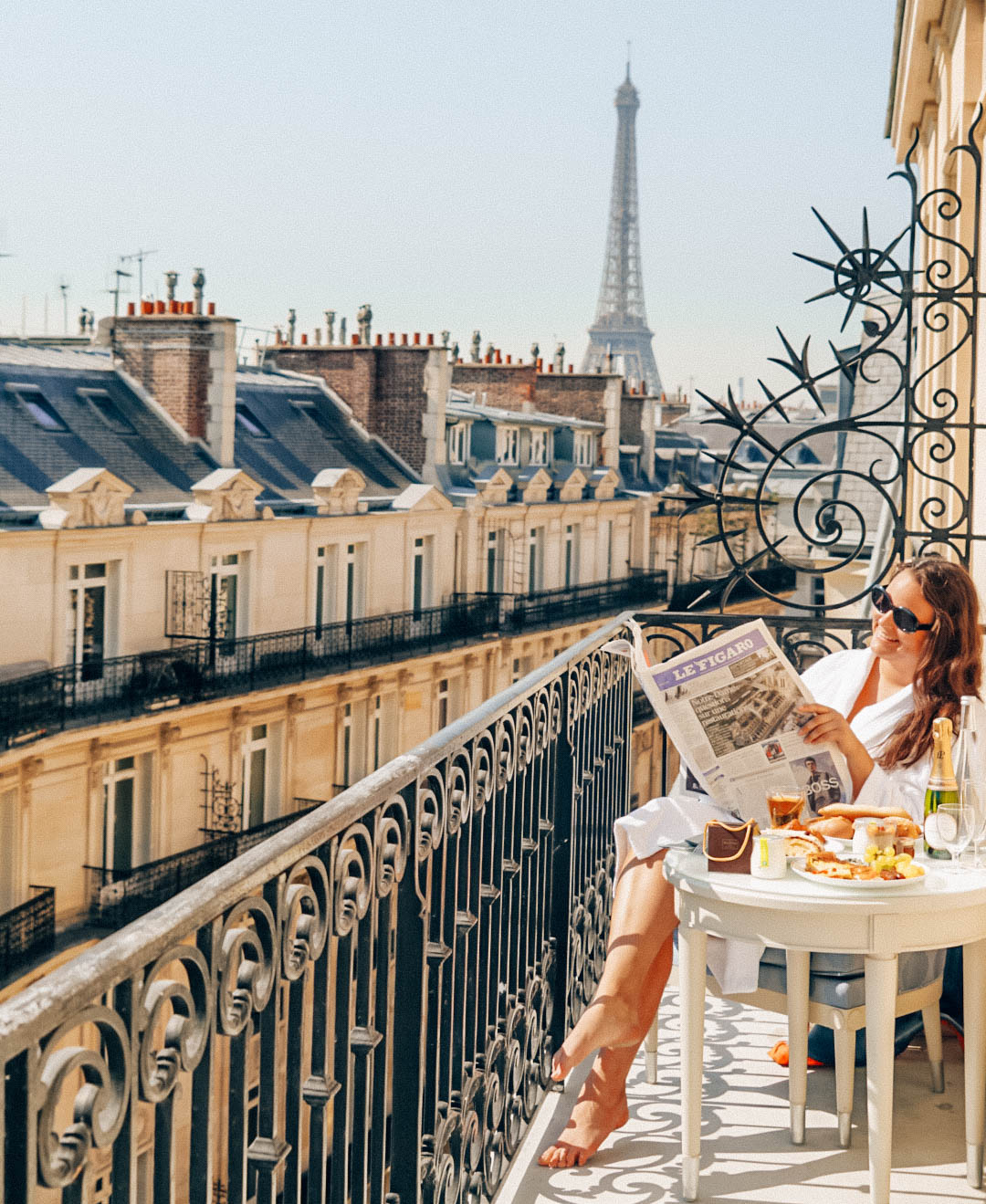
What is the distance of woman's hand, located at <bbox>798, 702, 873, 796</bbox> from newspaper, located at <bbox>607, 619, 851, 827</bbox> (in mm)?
15

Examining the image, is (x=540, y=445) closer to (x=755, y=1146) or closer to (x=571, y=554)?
(x=571, y=554)

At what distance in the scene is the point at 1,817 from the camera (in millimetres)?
17391

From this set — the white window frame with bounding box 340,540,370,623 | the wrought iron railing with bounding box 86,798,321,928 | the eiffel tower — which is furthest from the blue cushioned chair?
the eiffel tower

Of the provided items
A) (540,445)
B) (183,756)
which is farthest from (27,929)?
(540,445)

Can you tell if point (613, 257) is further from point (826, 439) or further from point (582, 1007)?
point (582, 1007)

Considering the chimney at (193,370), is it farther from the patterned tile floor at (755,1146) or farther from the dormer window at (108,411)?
the patterned tile floor at (755,1146)

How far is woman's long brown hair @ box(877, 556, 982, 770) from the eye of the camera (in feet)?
10.1

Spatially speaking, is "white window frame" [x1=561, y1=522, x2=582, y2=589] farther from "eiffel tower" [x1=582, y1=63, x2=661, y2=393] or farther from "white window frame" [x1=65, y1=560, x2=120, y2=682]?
"eiffel tower" [x1=582, y1=63, x2=661, y2=393]

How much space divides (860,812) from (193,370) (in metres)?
21.1

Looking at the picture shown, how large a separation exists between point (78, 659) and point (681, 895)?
17332mm

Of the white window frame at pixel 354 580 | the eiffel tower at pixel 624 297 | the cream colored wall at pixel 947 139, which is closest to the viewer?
the cream colored wall at pixel 947 139

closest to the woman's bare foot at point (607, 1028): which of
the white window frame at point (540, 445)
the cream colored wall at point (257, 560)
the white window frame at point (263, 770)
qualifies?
the cream colored wall at point (257, 560)

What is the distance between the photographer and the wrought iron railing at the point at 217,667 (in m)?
18.0

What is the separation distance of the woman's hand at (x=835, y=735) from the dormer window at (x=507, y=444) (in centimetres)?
2818
